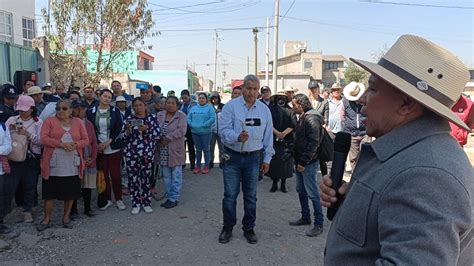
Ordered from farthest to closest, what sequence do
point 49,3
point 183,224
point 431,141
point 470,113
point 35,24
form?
point 35,24
point 49,3
point 183,224
point 470,113
point 431,141

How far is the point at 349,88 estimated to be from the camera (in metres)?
7.08

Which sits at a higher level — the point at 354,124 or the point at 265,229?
the point at 354,124

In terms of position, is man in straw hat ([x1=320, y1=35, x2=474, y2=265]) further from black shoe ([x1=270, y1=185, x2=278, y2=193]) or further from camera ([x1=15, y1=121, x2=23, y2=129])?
black shoe ([x1=270, y1=185, x2=278, y2=193])

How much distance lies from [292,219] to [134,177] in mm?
2466

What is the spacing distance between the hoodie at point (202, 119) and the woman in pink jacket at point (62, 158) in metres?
3.44

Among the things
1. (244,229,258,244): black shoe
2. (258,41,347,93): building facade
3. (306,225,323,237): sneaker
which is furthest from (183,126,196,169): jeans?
(258,41,347,93): building facade

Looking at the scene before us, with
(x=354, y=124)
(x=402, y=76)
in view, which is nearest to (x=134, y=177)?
(x=354, y=124)

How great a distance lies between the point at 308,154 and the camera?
4723 mm

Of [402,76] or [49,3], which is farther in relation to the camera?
[49,3]

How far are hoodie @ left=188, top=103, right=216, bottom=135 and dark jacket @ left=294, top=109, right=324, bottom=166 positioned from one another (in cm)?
380

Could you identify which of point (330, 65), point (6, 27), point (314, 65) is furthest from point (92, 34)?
point (330, 65)

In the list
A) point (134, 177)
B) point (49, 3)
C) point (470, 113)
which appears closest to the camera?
point (470, 113)

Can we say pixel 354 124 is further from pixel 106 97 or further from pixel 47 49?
pixel 47 49

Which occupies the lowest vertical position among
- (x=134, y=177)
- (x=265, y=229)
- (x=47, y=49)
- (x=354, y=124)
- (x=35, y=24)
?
(x=265, y=229)
